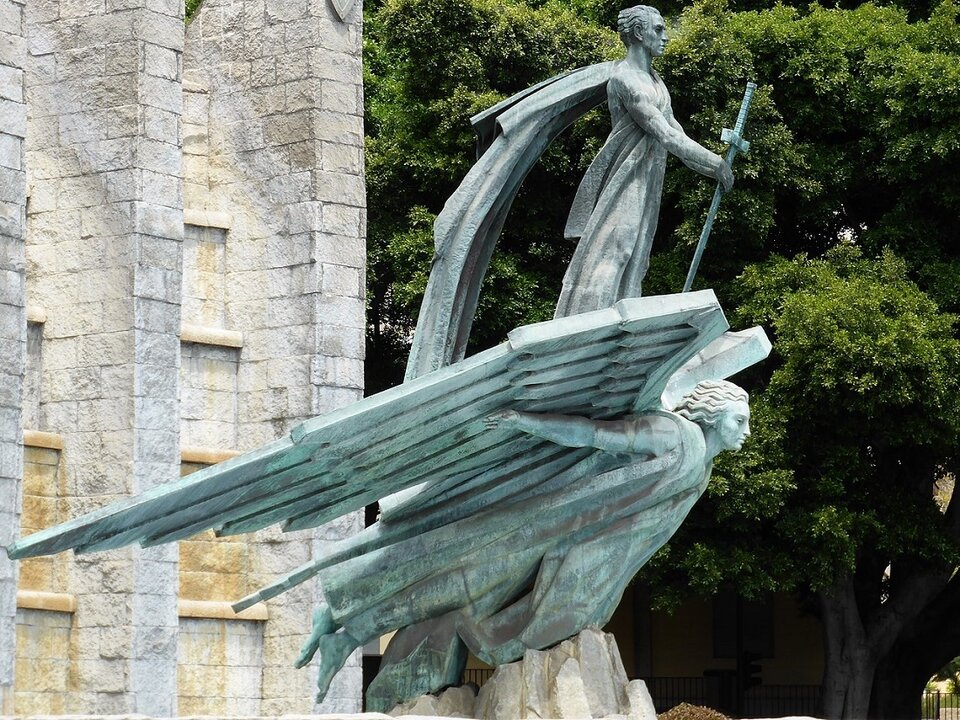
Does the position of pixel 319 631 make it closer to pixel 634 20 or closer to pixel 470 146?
pixel 634 20

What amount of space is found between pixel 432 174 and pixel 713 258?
3330 millimetres

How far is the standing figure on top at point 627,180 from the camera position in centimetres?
1065

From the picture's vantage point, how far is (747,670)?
27625 mm

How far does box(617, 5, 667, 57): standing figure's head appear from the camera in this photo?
10773mm

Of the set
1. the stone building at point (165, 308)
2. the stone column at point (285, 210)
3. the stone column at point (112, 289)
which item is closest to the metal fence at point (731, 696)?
the stone column at point (285, 210)

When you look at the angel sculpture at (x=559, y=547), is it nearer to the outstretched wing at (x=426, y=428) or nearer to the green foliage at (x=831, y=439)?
the outstretched wing at (x=426, y=428)

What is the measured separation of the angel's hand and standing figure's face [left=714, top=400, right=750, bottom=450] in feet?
4.11

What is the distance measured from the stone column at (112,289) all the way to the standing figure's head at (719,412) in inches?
285

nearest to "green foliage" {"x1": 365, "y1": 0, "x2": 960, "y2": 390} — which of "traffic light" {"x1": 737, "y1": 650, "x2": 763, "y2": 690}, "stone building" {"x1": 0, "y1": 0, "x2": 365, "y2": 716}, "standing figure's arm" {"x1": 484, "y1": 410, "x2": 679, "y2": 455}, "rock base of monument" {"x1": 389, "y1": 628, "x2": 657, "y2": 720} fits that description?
"stone building" {"x1": 0, "y1": 0, "x2": 365, "y2": 716}

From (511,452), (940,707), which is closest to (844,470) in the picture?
(511,452)

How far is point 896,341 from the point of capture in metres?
20.0

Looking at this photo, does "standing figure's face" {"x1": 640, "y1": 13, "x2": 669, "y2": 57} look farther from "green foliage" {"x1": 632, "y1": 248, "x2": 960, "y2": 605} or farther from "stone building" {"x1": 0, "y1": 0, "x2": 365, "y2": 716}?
"green foliage" {"x1": 632, "y1": 248, "x2": 960, "y2": 605}

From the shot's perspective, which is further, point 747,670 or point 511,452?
point 747,670

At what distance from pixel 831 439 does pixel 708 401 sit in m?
11.1
